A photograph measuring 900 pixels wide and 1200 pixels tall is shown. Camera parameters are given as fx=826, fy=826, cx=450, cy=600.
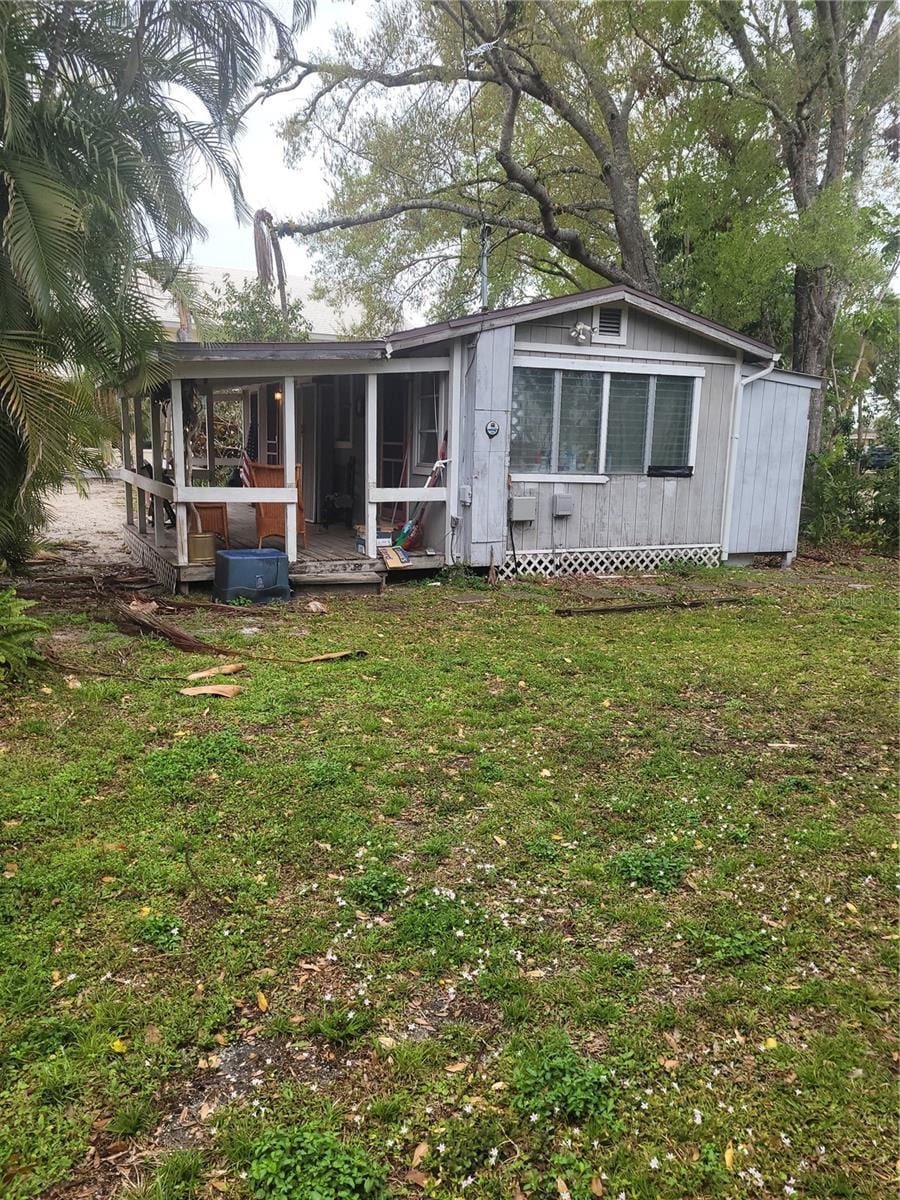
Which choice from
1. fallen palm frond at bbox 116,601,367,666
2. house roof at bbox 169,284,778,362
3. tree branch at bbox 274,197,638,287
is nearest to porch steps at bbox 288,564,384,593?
fallen palm frond at bbox 116,601,367,666

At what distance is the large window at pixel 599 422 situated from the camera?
9.70m

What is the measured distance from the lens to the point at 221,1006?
8.28ft

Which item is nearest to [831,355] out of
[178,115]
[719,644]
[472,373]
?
[472,373]

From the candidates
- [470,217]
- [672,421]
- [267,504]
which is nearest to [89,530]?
[267,504]

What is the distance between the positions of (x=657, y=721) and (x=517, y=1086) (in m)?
3.08

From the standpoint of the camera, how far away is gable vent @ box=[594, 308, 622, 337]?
9.78 m

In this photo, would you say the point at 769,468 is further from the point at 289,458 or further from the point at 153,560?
the point at 153,560

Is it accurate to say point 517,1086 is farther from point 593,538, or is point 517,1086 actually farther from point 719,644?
point 593,538

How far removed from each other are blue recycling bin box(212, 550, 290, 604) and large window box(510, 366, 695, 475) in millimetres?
3103

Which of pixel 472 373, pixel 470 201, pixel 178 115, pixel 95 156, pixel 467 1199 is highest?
pixel 470 201

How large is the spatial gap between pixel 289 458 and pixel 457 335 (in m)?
2.33

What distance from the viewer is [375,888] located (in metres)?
3.15

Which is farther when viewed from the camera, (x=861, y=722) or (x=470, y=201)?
(x=470, y=201)

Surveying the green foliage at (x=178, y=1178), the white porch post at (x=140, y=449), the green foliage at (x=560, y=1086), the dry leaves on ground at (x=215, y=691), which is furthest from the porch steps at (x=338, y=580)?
the green foliage at (x=178, y=1178)
